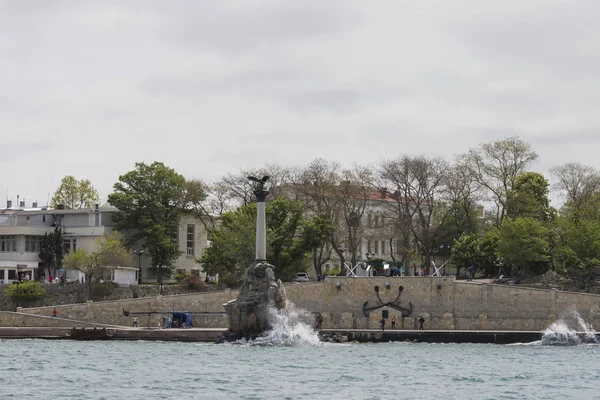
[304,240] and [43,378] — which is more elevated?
[304,240]

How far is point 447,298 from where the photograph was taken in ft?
264

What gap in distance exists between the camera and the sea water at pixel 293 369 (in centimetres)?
4719

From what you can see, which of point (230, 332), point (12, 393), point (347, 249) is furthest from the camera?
point (347, 249)

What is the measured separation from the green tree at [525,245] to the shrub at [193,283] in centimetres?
1945

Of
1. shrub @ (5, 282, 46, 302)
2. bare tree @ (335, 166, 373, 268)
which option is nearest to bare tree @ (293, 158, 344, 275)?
bare tree @ (335, 166, 373, 268)

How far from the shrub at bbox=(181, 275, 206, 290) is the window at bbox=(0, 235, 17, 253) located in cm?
1399

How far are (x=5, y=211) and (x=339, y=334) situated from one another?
39276 millimetres

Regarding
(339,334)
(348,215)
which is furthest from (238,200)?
(339,334)

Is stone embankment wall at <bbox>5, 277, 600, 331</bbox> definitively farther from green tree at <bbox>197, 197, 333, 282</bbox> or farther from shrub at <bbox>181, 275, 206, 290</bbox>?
shrub at <bbox>181, 275, 206, 290</bbox>

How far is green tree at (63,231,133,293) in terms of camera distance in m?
89.5

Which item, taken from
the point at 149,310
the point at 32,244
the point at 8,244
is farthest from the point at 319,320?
the point at 8,244

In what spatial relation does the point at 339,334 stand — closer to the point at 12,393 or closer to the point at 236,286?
the point at 236,286

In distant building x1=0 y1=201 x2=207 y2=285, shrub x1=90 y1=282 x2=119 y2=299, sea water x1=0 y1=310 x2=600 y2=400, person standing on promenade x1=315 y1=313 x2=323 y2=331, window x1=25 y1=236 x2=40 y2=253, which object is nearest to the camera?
sea water x1=0 y1=310 x2=600 y2=400

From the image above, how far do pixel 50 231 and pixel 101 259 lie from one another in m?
10.3
